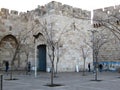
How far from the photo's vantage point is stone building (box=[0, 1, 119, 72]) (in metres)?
27.6

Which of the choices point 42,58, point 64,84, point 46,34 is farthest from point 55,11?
point 64,84

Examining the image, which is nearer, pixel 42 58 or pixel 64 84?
pixel 64 84

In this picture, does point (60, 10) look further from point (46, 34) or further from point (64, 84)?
point (64, 84)

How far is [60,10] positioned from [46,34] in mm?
3241

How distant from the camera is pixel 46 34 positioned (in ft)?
88.6

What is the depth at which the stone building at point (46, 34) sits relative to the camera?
2763 centimetres

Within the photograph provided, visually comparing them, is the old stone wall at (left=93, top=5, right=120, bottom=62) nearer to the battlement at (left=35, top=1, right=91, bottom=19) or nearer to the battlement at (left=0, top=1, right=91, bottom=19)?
the battlement at (left=35, top=1, right=91, bottom=19)

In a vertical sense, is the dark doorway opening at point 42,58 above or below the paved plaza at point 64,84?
above

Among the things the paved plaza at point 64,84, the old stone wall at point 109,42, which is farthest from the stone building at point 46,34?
the paved plaza at point 64,84

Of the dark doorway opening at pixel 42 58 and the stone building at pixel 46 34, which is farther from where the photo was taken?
the dark doorway opening at pixel 42 58

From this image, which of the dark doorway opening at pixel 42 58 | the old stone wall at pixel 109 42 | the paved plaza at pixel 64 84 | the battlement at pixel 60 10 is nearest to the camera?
the paved plaza at pixel 64 84

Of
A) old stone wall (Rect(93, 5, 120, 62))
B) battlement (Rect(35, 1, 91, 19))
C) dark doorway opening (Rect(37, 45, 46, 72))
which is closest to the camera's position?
battlement (Rect(35, 1, 91, 19))

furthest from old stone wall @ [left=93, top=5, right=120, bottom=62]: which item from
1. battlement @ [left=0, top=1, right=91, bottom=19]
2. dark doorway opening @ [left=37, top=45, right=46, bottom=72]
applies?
dark doorway opening @ [left=37, top=45, right=46, bottom=72]

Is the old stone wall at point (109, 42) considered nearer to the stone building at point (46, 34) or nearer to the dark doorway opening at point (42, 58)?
the stone building at point (46, 34)
